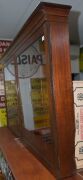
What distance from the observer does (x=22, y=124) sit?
1338 mm

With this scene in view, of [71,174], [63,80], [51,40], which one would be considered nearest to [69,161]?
[71,174]

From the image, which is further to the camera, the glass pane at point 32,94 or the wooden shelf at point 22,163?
the glass pane at point 32,94

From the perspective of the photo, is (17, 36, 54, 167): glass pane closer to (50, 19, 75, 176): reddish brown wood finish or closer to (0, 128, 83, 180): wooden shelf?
(0, 128, 83, 180): wooden shelf

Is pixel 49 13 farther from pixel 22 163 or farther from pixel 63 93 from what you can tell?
pixel 22 163

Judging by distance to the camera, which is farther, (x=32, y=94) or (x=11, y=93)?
(x=11, y=93)

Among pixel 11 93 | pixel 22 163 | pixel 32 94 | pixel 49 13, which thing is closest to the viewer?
pixel 49 13

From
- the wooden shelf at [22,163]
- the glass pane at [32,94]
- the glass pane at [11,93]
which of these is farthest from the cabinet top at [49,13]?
the glass pane at [11,93]

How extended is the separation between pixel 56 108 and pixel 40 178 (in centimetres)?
29

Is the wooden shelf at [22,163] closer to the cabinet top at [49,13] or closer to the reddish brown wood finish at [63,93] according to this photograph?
the reddish brown wood finish at [63,93]

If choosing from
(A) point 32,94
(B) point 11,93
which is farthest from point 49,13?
(B) point 11,93

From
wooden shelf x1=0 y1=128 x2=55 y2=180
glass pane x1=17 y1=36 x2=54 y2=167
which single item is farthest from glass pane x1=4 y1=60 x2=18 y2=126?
wooden shelf x1=0 y1=128 x2=55 y2=180

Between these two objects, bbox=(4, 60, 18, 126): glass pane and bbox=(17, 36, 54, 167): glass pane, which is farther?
bbox=(4, 60, 18, 126): glass pane

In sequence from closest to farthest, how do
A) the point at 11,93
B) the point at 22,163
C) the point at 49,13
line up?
the point at 49,13 → the point at 22,163 → the point at 11,93

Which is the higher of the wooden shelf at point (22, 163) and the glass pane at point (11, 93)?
the glass pane at point (11, 93)
